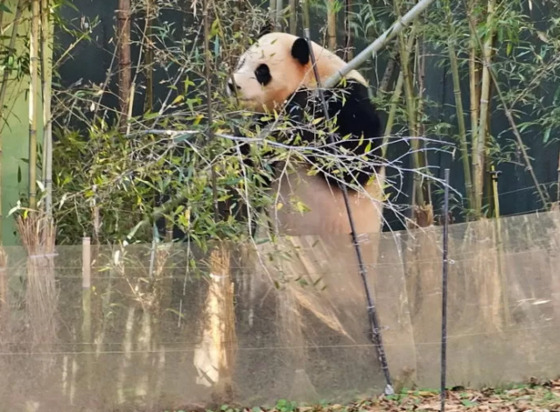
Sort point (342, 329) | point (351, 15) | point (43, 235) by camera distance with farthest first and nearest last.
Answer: point (351, 15)
point (342, 329)
point (43, 235)

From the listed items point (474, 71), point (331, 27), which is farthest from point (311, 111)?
point (474, 71)

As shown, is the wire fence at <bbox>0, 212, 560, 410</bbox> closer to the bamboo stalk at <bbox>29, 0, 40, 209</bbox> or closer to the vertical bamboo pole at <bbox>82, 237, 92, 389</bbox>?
the vertical bamboo pole at <bbox>82, 237, 92, 389</bbox>

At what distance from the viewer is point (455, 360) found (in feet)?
14.4

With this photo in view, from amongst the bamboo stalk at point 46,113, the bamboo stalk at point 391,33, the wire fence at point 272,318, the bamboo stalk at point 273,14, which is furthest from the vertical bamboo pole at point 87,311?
the bamboo stalk at point 273,14

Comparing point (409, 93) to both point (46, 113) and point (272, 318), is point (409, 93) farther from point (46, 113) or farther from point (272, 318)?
point (46, 113)

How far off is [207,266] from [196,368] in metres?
0.45

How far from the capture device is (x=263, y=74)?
15.7 ft

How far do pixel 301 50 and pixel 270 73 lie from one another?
0.74 ft

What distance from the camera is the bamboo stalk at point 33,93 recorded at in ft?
12.2

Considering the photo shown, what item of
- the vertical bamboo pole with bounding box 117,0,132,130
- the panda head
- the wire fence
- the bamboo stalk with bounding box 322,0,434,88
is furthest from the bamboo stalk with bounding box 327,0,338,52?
the wire fence

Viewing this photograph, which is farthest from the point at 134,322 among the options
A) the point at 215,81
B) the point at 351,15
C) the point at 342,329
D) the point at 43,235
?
the point at 351,15

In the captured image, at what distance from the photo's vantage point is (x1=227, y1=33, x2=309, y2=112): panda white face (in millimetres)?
4621

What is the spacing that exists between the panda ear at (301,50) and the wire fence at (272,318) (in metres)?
1.03

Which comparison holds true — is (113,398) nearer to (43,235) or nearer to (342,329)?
(43,235)
